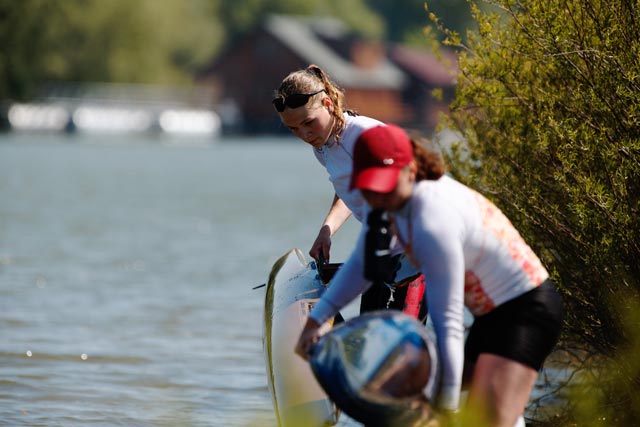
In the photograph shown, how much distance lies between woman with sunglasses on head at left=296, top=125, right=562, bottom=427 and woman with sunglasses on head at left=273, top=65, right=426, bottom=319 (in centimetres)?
108

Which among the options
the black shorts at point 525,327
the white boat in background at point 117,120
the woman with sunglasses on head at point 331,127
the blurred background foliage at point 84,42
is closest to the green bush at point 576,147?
the woman with sunglasses on head at point 331,127

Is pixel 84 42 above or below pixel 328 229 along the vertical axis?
below

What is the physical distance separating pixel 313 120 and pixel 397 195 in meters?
1.47

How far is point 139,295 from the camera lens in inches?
608

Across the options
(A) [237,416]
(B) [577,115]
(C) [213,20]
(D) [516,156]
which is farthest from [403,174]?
(C) [213,20]

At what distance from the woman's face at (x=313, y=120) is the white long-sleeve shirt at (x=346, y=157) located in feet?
0.24

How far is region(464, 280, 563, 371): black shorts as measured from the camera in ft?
16.2

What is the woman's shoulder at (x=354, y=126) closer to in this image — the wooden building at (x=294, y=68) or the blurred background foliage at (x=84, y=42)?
the blurred background foliage at (x=84, y=42)

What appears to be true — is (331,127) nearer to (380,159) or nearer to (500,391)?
(380,159)

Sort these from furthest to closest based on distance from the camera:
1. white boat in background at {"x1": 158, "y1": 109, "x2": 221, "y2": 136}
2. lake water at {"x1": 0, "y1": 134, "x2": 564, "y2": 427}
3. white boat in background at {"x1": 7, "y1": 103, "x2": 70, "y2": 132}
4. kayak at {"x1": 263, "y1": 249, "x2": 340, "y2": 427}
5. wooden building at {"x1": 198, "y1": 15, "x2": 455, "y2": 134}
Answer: wooden building at {"x1": 198, "y1": 15, "x2": 455, "y2": 134}
white boat in background at {"x1": 158, "y1": 109, "x2": 221, "y2": 136}
white boat in background at {"x1": 7, "y1": 103, "x2": 70, "y2": 132}
lake water at {"x1": 0, "y1": 134, "x2": 564, "y2": 427}
kayak at {"x1": 263, "y1": 249, "x2": 340, "y2": 427}

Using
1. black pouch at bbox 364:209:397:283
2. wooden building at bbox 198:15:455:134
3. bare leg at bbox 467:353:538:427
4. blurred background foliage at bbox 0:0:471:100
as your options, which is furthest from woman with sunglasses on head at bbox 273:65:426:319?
wooden building at bbox 198:15:455:134

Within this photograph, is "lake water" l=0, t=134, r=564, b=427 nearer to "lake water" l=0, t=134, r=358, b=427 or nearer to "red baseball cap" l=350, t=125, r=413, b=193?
"lake water" l=0, t=134, r=358, b=427

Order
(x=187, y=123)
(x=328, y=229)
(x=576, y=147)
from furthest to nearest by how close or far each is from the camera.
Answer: (x=187, y=123)
(x=576, y=147)
(x=328, y=229)

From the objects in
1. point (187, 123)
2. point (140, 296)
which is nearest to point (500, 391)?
point (140, 296)
